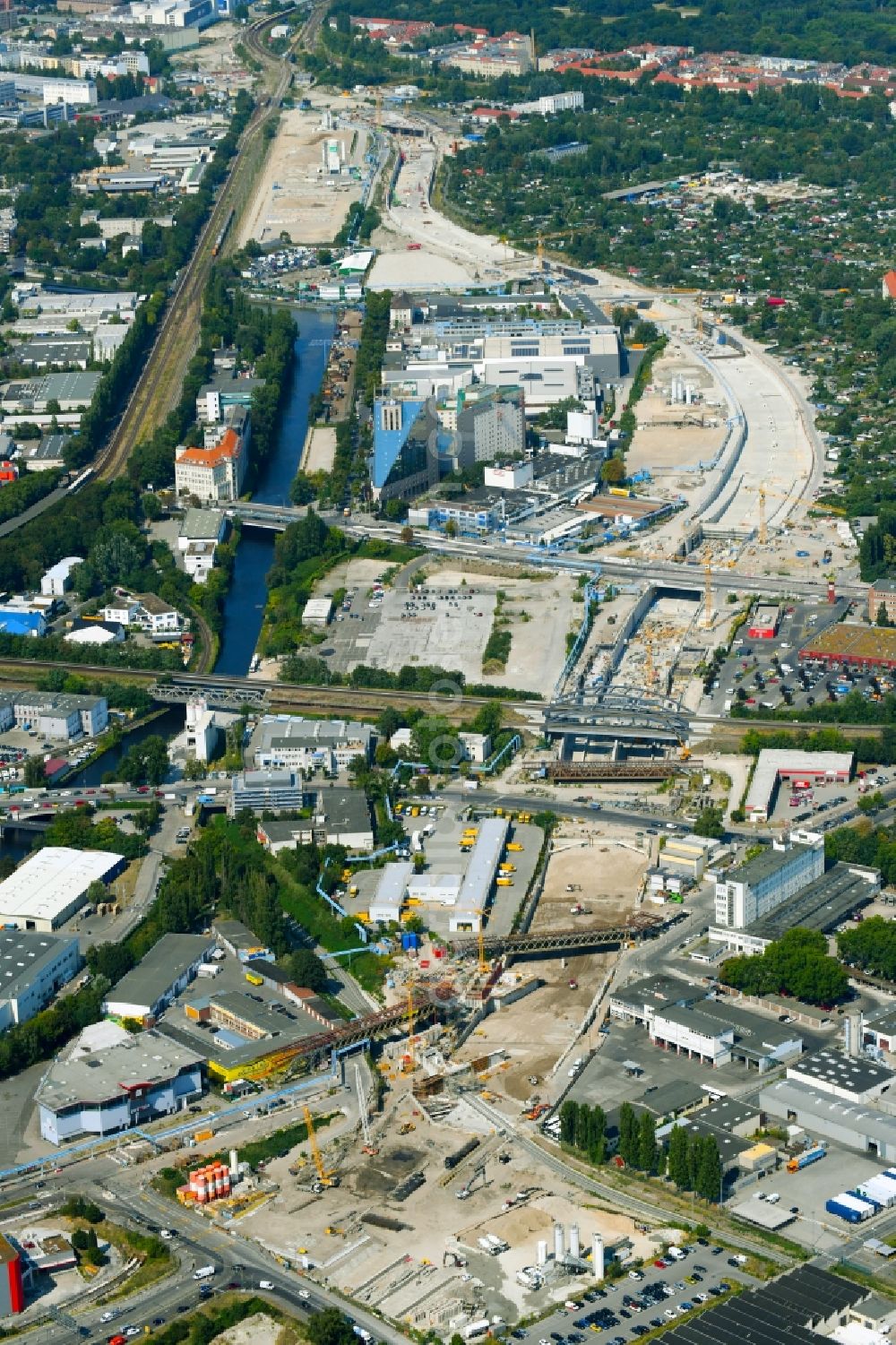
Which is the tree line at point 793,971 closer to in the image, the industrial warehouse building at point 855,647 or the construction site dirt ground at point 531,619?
the construction site dirt ground at point 531,619

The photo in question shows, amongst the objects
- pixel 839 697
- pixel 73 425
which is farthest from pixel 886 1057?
pixel 73 425

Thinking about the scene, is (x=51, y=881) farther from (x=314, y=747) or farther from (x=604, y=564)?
(x=604, y=564)

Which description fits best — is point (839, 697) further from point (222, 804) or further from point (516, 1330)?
point (516, 1330)

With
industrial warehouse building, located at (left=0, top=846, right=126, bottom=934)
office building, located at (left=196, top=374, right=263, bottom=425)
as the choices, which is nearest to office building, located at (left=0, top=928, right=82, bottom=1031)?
industrial warehouse building, located at (left=0, top=846, right=126, bottom=934)

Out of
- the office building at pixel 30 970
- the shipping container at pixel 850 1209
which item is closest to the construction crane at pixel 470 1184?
the shipping container at pixel 850 1209

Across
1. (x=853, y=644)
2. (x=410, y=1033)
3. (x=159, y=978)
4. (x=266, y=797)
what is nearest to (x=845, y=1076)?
(x=410, y=1033)

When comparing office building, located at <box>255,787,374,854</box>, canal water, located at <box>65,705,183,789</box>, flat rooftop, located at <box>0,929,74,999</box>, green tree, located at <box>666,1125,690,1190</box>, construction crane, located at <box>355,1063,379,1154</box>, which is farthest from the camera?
canal water, located at <box>65,705,183,789</box>

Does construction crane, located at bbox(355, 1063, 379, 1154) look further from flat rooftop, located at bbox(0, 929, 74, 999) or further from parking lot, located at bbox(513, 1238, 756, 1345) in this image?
flat rooftop, located at bbox(0, 929, 74, 999)
